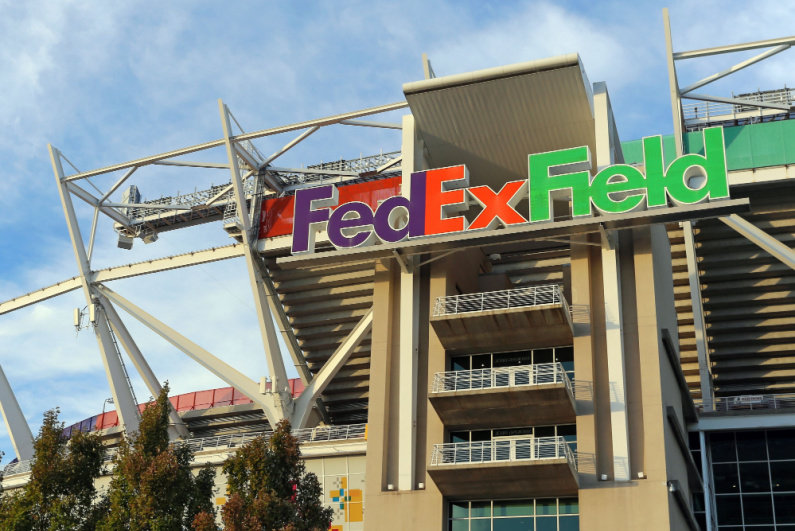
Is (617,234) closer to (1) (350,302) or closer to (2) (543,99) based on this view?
(2) (543,99)

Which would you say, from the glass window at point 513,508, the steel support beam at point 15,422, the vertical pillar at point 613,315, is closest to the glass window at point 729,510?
the vertical pillar at point 613,315

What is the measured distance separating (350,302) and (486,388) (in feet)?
66.2

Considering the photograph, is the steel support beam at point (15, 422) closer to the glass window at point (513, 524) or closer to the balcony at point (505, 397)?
the balcony at point (505, 397)

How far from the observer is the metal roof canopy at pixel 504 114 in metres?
42.2

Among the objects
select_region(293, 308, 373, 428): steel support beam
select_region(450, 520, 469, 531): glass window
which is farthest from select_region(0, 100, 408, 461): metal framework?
select_region(450, 520, 469, 531): glass window

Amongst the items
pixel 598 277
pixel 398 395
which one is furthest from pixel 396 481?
pixel 598 277

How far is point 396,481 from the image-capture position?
1551 inches

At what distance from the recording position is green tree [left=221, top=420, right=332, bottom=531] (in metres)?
27.2

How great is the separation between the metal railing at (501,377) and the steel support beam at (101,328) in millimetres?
28850

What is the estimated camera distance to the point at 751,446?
4897 cm

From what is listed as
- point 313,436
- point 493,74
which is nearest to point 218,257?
point 313,436

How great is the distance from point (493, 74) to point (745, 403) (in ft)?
73.8

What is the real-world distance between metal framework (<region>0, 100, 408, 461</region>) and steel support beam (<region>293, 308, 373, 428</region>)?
56mm

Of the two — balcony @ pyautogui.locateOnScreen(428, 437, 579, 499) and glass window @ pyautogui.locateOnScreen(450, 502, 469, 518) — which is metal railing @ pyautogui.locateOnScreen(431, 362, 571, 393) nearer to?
balcony @ pyautogui.locateOnScreen(428, 437, 579, 499)
